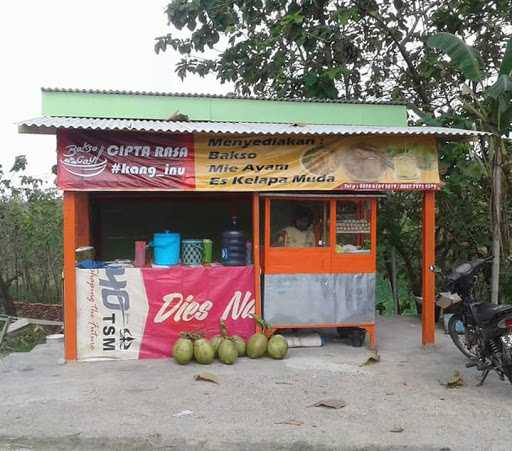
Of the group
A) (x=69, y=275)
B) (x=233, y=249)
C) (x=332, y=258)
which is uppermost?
(x=233, y=249)

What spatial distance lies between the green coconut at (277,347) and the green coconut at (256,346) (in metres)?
0.06

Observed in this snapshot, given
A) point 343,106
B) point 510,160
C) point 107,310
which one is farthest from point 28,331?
point 510,160

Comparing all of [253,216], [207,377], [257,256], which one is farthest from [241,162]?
[207,377]

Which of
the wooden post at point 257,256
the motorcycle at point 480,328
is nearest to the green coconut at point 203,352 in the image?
the wooden post at point 257,256

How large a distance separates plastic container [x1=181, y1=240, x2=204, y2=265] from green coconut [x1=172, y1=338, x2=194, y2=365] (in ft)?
3.62

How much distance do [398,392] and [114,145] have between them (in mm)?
3987

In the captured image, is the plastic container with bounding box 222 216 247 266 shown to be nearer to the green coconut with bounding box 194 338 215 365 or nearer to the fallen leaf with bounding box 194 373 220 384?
the green coconut with bounding box 194 338 215 365

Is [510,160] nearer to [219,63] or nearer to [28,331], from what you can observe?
[219,63]

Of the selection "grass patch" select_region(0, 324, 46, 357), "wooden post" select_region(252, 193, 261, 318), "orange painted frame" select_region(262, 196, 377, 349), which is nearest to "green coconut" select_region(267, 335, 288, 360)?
"orange painted frame" select_region(262, 196, 377, 349)

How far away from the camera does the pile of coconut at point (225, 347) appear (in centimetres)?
671

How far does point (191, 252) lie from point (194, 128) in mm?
1623

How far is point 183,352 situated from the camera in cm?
669

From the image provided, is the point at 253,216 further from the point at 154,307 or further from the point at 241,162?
the point at 154,307

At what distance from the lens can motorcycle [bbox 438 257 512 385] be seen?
5508mm
